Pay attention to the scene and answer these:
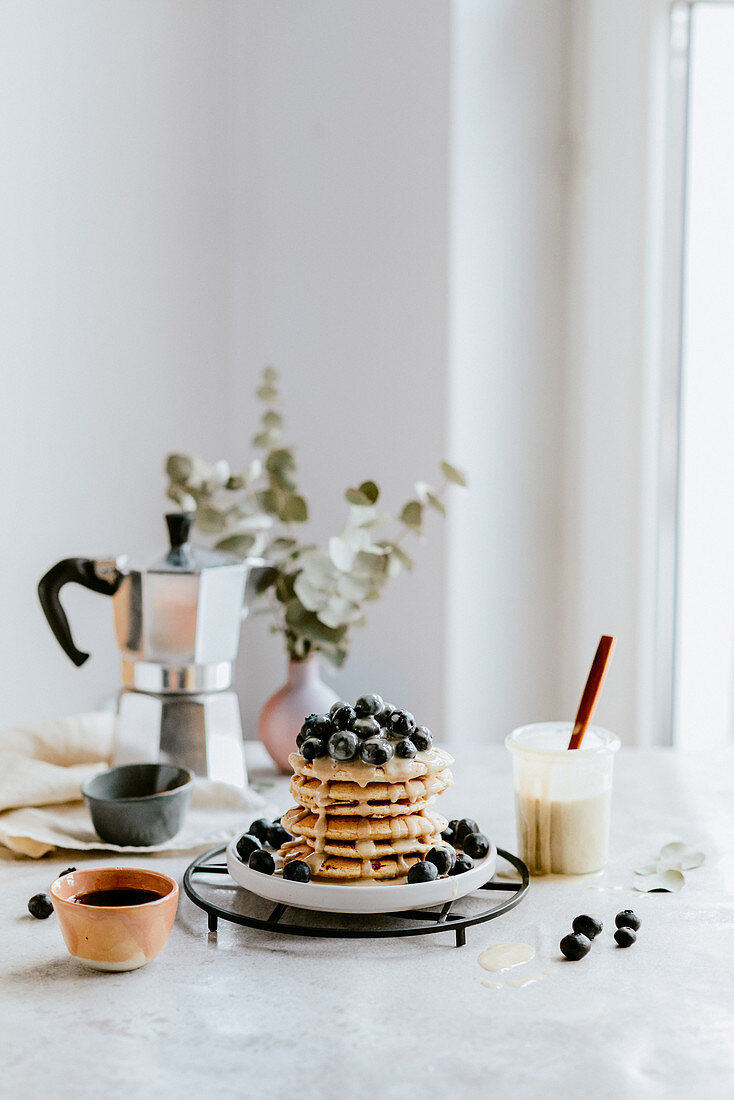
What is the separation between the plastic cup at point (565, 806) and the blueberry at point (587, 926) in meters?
0.13

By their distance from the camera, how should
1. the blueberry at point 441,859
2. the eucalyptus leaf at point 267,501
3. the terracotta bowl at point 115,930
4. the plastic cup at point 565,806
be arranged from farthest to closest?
the eucalyptus leaf at point 267,501 < the plastic cup at point 565,806 < the blueberry at point 441,859 < the terracotta bowl at point 115,930

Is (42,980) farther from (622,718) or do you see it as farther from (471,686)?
(622,718)

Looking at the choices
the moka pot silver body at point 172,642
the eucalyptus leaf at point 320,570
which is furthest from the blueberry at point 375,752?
the eucalyptus leaf at point 320,570

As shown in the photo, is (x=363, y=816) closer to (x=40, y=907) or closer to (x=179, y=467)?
(x=40, y=907)

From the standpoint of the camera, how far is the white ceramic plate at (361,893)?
31.4 inches

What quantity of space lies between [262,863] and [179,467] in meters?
0.63

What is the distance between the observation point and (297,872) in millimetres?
824

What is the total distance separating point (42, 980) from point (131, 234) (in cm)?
104

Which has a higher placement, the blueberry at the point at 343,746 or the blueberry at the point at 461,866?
the blueberry at the point at 343,746

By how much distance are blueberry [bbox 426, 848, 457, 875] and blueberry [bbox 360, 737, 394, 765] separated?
8cm

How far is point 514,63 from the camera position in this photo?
170 centimetres

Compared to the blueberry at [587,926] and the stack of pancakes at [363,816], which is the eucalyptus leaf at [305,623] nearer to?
the stack of pancakes at [363,816]

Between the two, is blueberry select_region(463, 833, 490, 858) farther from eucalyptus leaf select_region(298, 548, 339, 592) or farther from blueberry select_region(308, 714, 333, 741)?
eucalyptus leaf select_region(298, 548, 339, 592)

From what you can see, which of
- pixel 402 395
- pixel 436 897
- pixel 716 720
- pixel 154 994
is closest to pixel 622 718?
pixel 716 720
